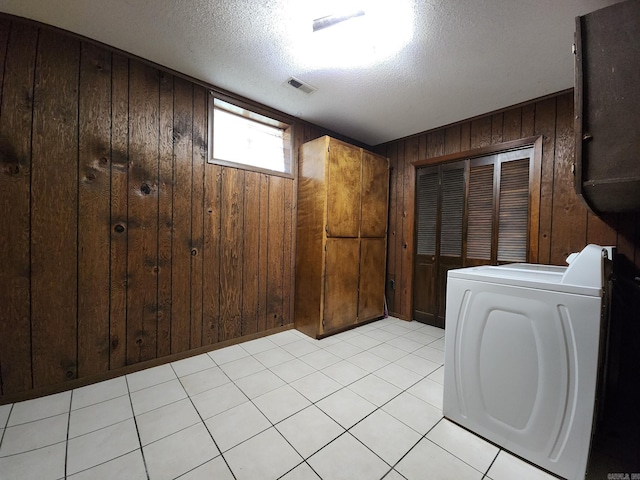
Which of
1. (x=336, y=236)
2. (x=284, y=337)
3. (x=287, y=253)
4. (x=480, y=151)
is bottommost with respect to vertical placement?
(x=284, y=337)

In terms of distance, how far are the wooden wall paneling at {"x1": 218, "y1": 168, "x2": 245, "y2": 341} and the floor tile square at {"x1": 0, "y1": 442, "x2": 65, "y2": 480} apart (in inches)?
51.0

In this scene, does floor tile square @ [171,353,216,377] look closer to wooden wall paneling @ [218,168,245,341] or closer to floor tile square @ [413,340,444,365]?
wooden wall paneling @ [218,168,245,341]

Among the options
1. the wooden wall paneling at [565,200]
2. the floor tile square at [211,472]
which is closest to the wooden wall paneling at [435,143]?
the wooden wall paneling at [565,200]

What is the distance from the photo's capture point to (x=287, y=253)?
10.0 ft

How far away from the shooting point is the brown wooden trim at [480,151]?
256 centimetres

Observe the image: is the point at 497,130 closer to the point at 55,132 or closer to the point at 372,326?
the point at 372,326

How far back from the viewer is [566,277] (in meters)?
1.21

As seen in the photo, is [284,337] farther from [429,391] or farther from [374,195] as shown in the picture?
[374,195]

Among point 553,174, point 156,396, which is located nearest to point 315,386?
point 156,396

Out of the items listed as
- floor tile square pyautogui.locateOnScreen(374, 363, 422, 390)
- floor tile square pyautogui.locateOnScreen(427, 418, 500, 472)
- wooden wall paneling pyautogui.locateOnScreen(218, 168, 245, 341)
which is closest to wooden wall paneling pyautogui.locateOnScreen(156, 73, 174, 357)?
wooden wall paneling pyautogui.locateOnScreen(218, 168, 245, 341)

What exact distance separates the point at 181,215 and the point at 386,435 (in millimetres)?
2302

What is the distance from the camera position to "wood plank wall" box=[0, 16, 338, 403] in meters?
1.65

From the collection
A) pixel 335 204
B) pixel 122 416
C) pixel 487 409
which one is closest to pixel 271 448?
pixel 122 416

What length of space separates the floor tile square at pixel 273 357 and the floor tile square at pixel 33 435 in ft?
4.19
